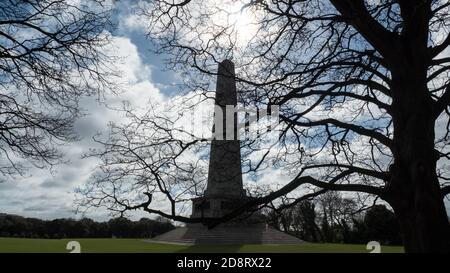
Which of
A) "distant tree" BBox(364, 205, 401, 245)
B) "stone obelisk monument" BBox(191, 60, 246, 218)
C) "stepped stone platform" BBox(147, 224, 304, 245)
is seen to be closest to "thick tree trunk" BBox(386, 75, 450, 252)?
"stone obelisk monument" BBox(191, 60, 246, 218)

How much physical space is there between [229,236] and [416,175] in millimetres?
29336

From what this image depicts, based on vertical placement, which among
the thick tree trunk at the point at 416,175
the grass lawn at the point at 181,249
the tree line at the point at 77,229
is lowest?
the grass lawn at the point at 181,249

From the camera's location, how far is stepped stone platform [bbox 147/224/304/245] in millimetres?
33487

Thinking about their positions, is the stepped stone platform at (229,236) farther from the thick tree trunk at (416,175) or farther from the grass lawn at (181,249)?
the thick tree trunk at (416,175)

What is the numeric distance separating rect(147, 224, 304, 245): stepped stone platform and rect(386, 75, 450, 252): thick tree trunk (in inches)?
1096

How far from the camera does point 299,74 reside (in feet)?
25.9

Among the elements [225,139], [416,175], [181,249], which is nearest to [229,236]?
[181,249]

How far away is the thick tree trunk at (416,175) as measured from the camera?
17.9ft

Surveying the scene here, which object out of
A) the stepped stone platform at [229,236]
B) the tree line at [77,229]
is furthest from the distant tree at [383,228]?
the tree line at [77,229]

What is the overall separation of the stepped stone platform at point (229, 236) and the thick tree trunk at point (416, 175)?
2783 cm

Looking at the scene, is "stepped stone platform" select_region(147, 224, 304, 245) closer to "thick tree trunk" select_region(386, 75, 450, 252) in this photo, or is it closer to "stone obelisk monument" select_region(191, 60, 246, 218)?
"stone obelisk monument" select_region(191, 60, 246, 218)

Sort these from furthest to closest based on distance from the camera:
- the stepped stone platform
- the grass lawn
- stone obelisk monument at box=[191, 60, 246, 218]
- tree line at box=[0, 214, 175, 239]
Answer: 1. tree line at box=[0, 214, 175, 239]
2. the stepped stone platform
3. the grass lawn
4. stone obelisk monument at box=[191, 60, 246, 218]

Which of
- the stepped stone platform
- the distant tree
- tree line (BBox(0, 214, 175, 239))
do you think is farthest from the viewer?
tree line (BBox(0, 214, 175, 239))

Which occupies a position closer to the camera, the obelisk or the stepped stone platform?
the obelisk
